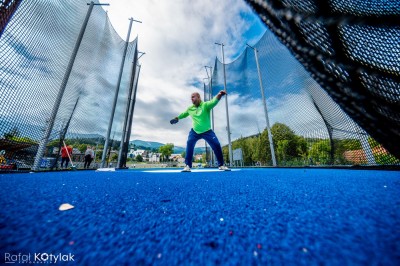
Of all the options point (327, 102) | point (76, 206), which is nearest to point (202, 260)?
point (76, 206)

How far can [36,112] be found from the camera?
372 centimetres

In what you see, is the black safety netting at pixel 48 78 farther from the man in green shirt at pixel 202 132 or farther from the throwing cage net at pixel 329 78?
the throwing cage net at pixel 329 78

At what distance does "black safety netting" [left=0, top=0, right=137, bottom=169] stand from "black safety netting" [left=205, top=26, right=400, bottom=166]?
5357 mm

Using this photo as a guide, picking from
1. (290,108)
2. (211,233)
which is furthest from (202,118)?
(290,108)

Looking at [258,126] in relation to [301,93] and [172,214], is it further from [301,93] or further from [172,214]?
[172,214]

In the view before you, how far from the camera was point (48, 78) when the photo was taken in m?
3.81

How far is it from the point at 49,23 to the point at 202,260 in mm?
5803

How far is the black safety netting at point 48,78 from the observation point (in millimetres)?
3221

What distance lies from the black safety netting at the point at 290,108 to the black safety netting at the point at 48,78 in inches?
211

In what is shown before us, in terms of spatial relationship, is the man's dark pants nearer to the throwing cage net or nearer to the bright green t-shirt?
the bright green t-shirt

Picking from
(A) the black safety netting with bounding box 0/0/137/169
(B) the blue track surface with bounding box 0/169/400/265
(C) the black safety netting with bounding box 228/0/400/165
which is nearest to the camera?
(B) the blue track surface with bounding box 0/169/400/265

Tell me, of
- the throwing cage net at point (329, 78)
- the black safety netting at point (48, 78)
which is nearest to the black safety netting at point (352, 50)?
the throwing cage net at point (329, 78)

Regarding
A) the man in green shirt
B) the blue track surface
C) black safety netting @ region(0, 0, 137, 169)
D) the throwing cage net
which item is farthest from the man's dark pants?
the blue track surface

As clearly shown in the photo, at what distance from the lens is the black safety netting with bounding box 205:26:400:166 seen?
428cm
